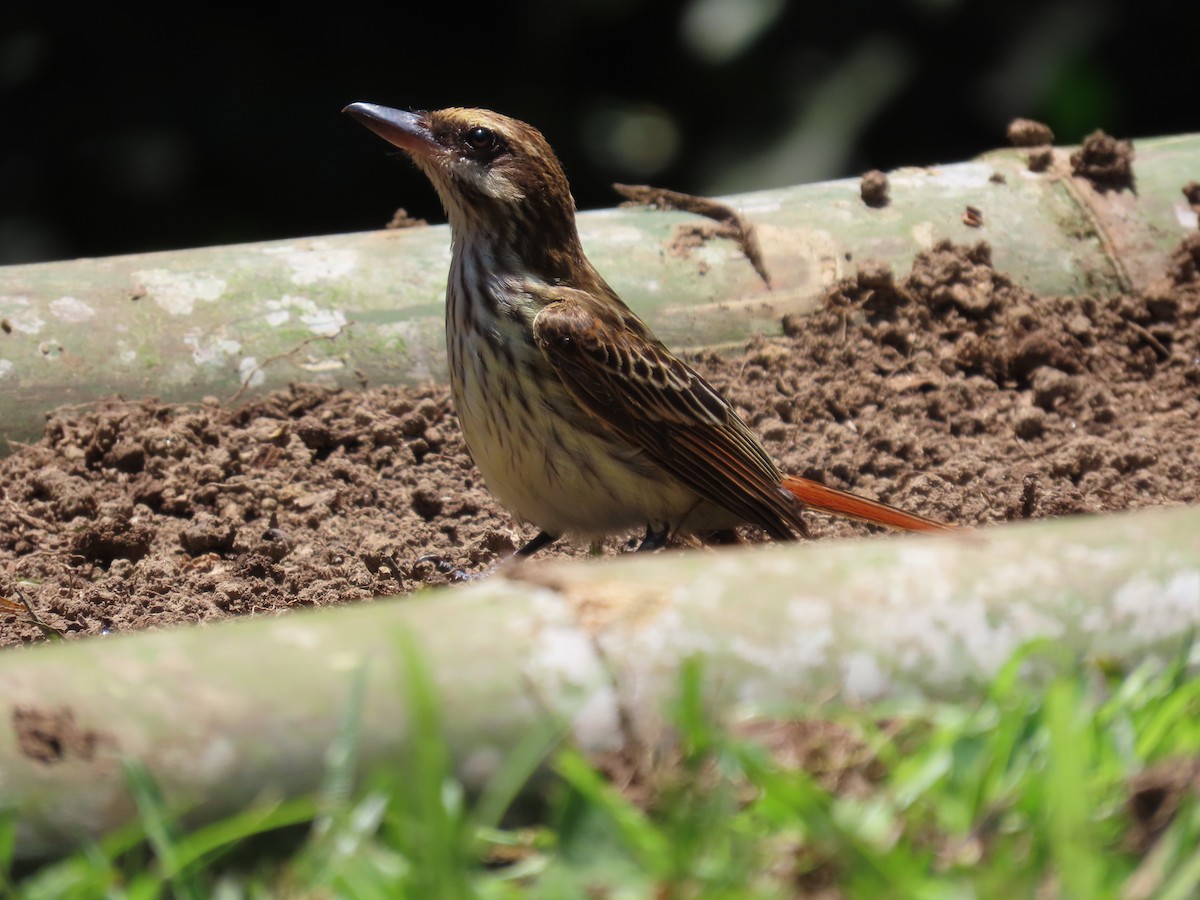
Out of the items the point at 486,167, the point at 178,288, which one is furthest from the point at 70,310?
the point at 486,167

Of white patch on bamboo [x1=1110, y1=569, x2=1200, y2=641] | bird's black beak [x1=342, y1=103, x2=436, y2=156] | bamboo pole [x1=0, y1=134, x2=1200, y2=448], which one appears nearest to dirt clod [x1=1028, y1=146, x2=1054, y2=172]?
bamboo pole [x1=0, y1=134, x2=1200, y2=448]

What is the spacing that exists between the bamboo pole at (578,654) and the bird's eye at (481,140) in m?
2.28

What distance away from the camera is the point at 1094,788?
6.65ft

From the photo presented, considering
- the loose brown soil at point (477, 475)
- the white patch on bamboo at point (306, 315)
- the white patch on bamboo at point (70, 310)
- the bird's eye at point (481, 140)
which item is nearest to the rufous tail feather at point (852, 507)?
the loose brown soil at point (477, 475)

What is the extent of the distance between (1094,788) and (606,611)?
0.70 m

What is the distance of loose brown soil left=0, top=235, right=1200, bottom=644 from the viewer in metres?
4.15

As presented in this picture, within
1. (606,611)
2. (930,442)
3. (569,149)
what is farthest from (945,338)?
(606,611)

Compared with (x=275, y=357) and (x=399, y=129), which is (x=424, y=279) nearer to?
(x=275, y=357)

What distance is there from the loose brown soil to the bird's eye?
78 centimetres

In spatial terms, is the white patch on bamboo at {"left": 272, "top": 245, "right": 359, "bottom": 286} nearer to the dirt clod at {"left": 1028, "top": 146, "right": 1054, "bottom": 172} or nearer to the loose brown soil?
the loose brown soil

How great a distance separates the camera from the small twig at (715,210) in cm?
517

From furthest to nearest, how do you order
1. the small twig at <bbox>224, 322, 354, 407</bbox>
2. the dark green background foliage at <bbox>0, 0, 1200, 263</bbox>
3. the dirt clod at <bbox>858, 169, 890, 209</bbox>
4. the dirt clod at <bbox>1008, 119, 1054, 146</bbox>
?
the dark green background foliage at <bbox>0, 0, 1200, 263</bbox>, the dirt clod at <bbox>1008, 119, 1054, 146</bbox>, the dirt clod at <bbox>858, 169, 890, 209</bbox>, the small twig at <bbox>224, 322, 354, 407</bbox>

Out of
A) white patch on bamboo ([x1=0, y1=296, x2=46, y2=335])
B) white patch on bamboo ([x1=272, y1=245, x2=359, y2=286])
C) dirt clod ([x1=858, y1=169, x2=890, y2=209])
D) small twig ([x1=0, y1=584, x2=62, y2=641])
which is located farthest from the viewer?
dirt clod ([x1=858, y1=169, x2=890, y2=209])

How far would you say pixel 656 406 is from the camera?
423cm
